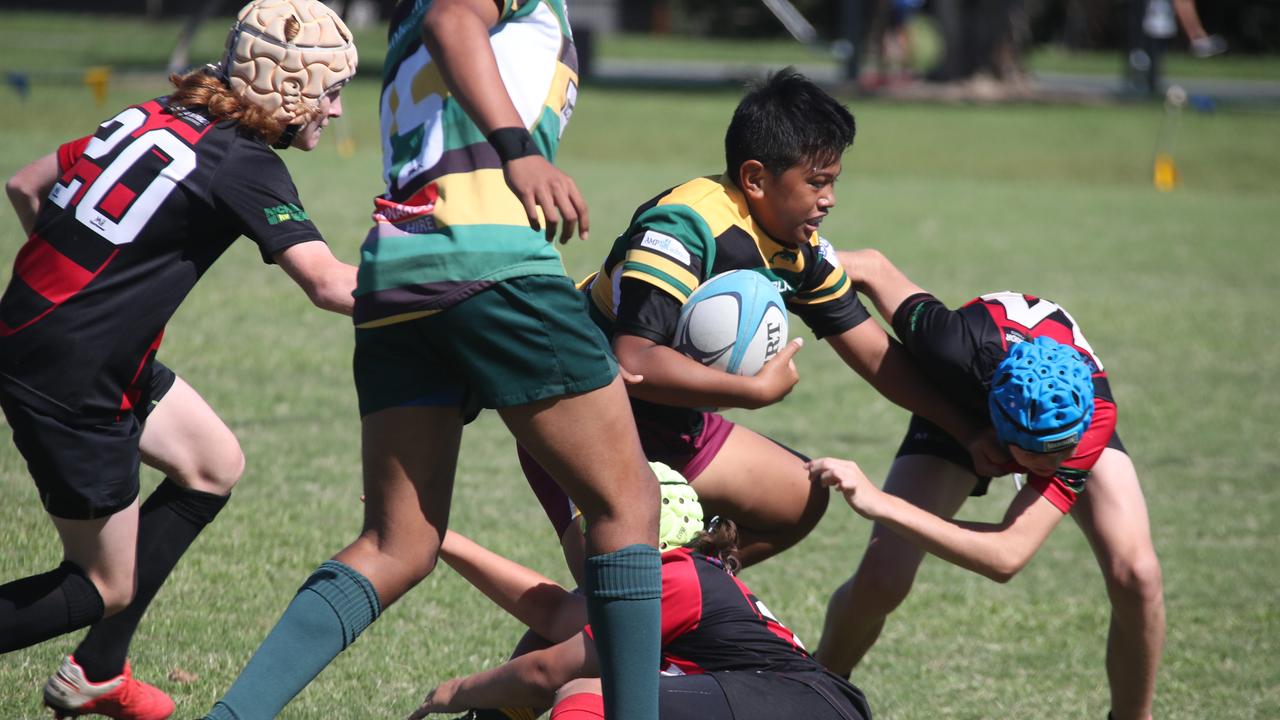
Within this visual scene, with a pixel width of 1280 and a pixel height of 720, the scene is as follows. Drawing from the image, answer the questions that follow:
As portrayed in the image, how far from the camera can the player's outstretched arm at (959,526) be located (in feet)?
11.1

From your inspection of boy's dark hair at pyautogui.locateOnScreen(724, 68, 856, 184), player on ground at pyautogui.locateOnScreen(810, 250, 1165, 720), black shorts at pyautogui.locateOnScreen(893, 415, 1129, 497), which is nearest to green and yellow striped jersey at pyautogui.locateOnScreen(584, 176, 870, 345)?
boy's dark hair at pyautogui.locateOnScreen(724, 68, 856, 184)

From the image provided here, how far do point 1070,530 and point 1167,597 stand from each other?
3.43 ft

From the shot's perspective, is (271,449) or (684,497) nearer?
(684,497)

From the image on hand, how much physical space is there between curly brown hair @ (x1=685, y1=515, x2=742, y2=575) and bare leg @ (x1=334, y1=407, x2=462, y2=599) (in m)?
0.87

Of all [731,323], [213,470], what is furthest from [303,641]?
[731,323]

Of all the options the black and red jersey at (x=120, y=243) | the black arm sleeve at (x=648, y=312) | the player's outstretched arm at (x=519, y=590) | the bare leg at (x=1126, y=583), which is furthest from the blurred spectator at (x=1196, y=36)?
the black and red jersey at (x=120, y=243)

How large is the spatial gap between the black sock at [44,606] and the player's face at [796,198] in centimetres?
190

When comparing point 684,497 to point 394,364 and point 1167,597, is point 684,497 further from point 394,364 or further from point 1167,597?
point 1167,597

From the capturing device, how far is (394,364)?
2803 mm

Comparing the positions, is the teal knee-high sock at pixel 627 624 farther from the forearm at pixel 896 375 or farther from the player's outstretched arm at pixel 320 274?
the forearm at pixel 896 375

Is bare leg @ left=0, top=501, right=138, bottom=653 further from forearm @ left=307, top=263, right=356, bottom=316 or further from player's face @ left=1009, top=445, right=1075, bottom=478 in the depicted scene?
player's face @ left=1009, top=445, right=1075, bottom=478

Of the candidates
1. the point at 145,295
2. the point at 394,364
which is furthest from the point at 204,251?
the point at 394,364

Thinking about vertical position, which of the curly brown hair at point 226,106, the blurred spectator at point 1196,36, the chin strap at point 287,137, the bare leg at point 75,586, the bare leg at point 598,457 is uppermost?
the curly brown hair at point 226,106

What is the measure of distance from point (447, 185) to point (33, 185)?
1360 mm
